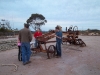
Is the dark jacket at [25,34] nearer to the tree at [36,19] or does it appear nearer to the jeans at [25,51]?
the jeans at [25,51]

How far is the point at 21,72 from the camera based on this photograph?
566 centimetres

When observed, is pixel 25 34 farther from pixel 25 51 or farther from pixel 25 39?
pixel 25 51

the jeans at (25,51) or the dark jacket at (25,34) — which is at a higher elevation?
the dark jacket at (25,34)

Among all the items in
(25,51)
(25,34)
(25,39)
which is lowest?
(25,51)

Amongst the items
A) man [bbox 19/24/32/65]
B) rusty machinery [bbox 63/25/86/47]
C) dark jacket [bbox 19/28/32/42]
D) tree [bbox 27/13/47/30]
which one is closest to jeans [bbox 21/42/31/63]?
man [bbox 19/24/32/65]

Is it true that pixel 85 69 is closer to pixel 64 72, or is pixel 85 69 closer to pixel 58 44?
pixel 64 72

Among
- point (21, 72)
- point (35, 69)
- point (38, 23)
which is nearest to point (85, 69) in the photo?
point (35, 69)

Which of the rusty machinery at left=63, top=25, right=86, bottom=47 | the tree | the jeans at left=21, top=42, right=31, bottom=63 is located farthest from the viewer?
the tree

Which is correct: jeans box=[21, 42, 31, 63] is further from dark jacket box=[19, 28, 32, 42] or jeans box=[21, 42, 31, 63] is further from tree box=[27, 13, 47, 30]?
tree box=[27, 13, 47, 30]

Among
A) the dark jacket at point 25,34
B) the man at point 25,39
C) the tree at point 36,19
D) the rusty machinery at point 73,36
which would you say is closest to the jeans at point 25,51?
the man at point 25,39

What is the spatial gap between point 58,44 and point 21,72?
11.3 ft

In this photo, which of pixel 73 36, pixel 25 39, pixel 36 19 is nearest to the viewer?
pixel 25 39

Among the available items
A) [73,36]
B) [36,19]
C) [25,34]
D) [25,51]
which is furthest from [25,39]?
[36,19]

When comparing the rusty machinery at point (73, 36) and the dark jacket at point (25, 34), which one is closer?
the dark jacket at point (25, 34)
